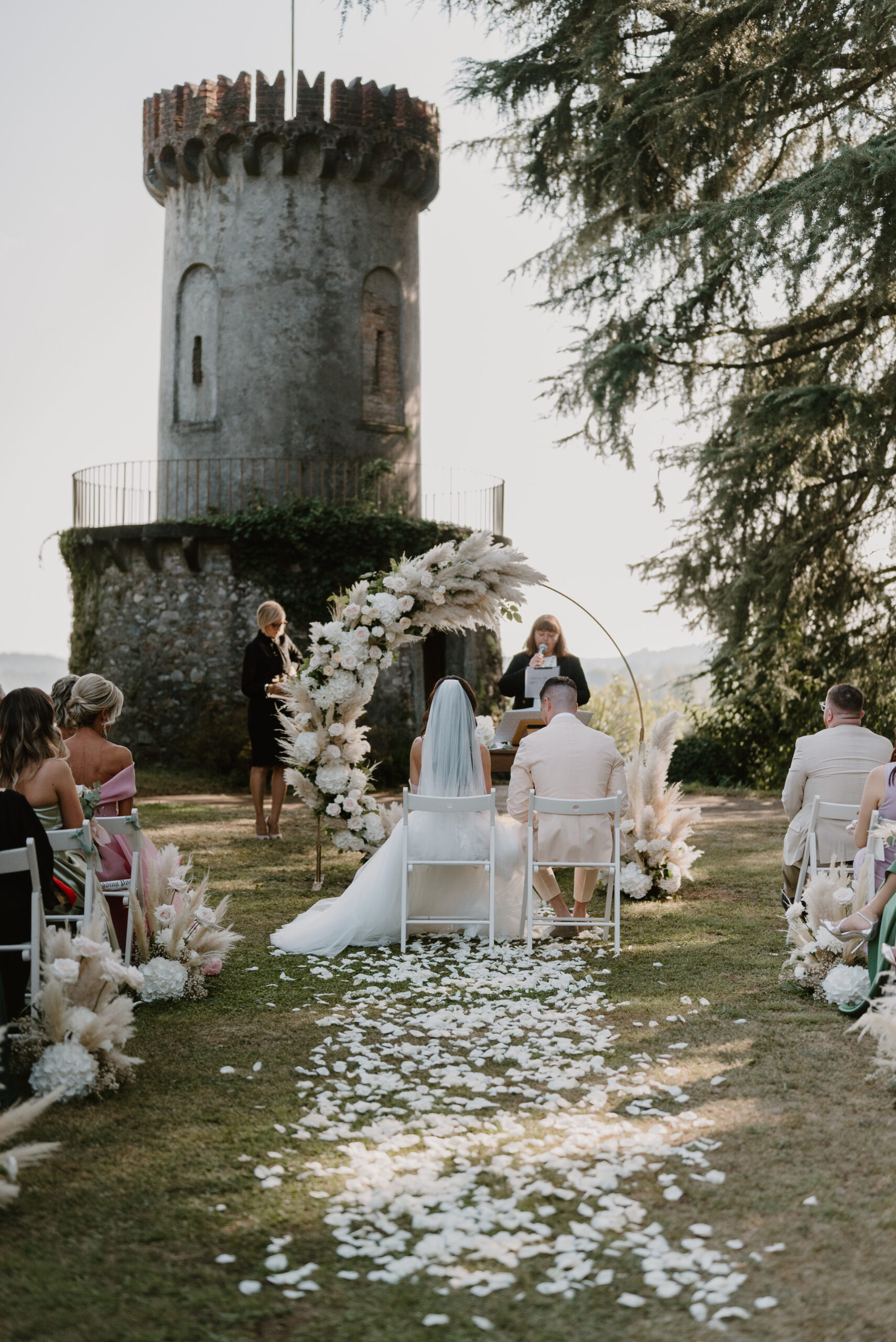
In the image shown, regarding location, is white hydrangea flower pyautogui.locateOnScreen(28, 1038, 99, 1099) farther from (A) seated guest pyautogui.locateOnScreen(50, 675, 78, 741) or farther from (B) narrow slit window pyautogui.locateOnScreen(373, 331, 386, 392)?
(B) narrow slit window pyautogui.locateOnScreen(373, 331, 386, 392)

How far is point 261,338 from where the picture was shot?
2031cm

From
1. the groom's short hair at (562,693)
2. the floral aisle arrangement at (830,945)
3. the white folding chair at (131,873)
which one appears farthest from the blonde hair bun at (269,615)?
the floral aisle arrangement at (830,945)

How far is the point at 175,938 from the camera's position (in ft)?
18.5

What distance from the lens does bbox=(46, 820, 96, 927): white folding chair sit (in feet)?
15.2

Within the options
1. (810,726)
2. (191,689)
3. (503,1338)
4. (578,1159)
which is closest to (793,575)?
(810,726)

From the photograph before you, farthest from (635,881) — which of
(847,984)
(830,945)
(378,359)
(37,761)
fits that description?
(378,359)

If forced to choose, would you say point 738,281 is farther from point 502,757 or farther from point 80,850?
point 80,850

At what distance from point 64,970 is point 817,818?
13.0 feet

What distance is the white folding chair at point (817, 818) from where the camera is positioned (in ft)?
20.4

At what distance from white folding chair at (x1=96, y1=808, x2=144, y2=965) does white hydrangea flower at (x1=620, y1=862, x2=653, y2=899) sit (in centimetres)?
374

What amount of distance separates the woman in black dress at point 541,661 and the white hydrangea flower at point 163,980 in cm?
431

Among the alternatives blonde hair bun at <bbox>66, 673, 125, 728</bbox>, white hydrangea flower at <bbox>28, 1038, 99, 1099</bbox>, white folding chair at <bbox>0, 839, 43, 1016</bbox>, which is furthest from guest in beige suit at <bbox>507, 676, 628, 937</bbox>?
white hydrangea flower at <bbox>28, 1038, 99, 1099</bbox>

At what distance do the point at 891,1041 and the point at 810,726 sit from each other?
12.7m

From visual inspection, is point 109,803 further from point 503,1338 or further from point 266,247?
point 266,247
